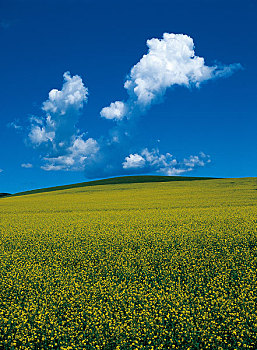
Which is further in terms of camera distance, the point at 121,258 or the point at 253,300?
the point at 121,258

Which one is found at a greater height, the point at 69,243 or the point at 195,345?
the point at 69,243

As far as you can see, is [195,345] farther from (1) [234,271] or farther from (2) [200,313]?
(1) [234,271]

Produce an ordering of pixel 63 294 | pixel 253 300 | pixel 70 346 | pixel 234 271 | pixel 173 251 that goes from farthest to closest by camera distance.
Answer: pixel 173 251
pixel 234 271
pixel 63 294
pixel 253 300
pixel 70 346

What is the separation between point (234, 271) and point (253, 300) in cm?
181

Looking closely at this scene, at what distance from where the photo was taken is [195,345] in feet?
17.1

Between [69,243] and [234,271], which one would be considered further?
[69,243]

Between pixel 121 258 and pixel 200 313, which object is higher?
pixel 121 258

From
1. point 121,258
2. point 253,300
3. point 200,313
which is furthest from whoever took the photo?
point 121,258

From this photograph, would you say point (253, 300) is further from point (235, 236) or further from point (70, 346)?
point (235, 236)

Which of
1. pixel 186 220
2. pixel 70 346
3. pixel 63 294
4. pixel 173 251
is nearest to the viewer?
pixel 70 346

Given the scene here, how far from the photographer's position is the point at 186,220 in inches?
625

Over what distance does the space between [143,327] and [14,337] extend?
2.79m

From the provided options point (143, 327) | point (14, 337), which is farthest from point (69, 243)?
point (143, 327)

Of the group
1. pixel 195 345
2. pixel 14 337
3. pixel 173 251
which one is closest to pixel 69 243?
pixel 173 251
